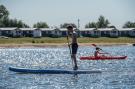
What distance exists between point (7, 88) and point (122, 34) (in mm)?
130370

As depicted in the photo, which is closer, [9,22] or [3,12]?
[9,22]

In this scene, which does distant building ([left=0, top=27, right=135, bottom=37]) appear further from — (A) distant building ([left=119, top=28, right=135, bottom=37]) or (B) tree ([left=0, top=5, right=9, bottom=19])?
(B) tree ([left=0, top=5, right=9, bottom=19])

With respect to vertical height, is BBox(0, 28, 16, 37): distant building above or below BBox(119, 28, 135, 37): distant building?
above

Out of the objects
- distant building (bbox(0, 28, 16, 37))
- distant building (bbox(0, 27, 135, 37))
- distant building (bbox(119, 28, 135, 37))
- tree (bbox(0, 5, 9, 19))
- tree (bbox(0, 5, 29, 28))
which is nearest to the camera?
distant building (bbox(0, 27, 135, 37))

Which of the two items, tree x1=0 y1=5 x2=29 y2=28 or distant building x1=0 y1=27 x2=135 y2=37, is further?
tree x1=0 y1=5 x2=29 y2=28

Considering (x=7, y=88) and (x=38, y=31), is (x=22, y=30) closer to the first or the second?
(x=38, y=31)

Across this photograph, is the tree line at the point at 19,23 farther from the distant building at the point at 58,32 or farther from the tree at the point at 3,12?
the distant building at the point at 58,32

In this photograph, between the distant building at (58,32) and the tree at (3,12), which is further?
the tree at (3,12)

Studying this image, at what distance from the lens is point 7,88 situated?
23219 mm

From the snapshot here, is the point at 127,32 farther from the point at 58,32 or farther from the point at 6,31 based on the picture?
the point at 6,31

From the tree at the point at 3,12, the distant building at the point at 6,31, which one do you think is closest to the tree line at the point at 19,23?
the tree at the point at 3,12

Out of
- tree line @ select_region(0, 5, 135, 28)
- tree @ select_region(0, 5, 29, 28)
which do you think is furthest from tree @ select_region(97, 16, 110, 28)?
tree @ select_region(0, 5, 29, 28)

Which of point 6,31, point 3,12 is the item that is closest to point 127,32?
point 6,31

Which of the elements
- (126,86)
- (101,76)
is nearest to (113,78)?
(101,76)
